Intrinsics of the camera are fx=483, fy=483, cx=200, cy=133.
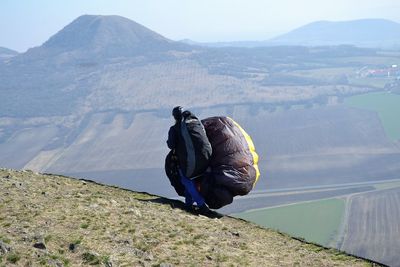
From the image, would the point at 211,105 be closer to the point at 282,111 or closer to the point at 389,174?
the point at 282,111

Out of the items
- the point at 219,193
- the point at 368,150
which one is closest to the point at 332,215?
the point at 368,150

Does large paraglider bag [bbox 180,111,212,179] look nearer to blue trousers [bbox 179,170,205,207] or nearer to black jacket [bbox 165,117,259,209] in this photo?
blue trousers [bbox 179,170,205,207]

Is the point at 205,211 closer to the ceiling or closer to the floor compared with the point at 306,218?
closer to the ceiling

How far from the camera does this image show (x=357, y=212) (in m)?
80.1

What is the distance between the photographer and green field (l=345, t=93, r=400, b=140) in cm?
15121

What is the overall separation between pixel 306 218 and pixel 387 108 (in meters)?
114

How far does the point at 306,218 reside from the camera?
78625 mm

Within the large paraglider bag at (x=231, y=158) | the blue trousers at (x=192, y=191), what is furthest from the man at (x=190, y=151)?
the large paraglider bag at (x=231, y=158)

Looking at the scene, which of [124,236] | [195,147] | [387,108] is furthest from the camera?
[387,108]

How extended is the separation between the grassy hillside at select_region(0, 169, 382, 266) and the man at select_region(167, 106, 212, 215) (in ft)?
1.92

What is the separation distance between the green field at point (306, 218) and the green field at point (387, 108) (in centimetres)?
6533

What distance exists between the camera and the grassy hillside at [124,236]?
857 cm

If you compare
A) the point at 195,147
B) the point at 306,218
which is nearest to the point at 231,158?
the point at 195,147

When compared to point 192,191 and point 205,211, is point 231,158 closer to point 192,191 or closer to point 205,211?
point 192,191
